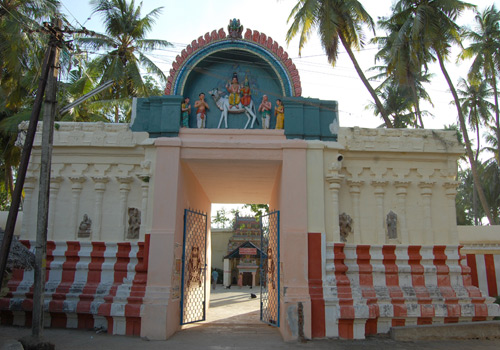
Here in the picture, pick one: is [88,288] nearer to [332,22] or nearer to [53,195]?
[53,195]

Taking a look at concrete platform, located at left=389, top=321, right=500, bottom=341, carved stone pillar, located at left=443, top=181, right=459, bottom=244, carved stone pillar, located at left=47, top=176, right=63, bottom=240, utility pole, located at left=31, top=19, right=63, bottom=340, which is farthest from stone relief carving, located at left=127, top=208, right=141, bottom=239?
carved stone pillar, located at left=443, top=181, right=459, bottom=244

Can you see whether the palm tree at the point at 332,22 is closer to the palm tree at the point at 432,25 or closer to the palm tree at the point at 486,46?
the palm tree at the point at 432,25

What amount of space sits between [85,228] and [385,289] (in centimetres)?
711

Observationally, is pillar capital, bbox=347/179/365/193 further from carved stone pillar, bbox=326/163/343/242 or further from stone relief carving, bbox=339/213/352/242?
stone relief carving, bbox=339/213/352/242

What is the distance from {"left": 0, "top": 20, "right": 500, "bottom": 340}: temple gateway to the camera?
8883 mm

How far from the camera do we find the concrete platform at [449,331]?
8578 millimetres

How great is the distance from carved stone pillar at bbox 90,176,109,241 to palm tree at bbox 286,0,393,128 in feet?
33.0

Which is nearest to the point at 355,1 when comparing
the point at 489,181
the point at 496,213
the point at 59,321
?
the point at 59,321

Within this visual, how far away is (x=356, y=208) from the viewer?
9727 mm

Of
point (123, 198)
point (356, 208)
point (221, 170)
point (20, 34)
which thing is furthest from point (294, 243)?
point (20, 34)

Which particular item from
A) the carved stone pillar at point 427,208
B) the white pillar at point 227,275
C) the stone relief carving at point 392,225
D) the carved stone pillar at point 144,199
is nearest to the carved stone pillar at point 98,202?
the carved stone pillar at point 144,199

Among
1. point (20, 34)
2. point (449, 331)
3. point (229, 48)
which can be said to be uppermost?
point (20, 34)

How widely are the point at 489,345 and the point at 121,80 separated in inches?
681

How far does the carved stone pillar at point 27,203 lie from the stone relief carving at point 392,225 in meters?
8.53
